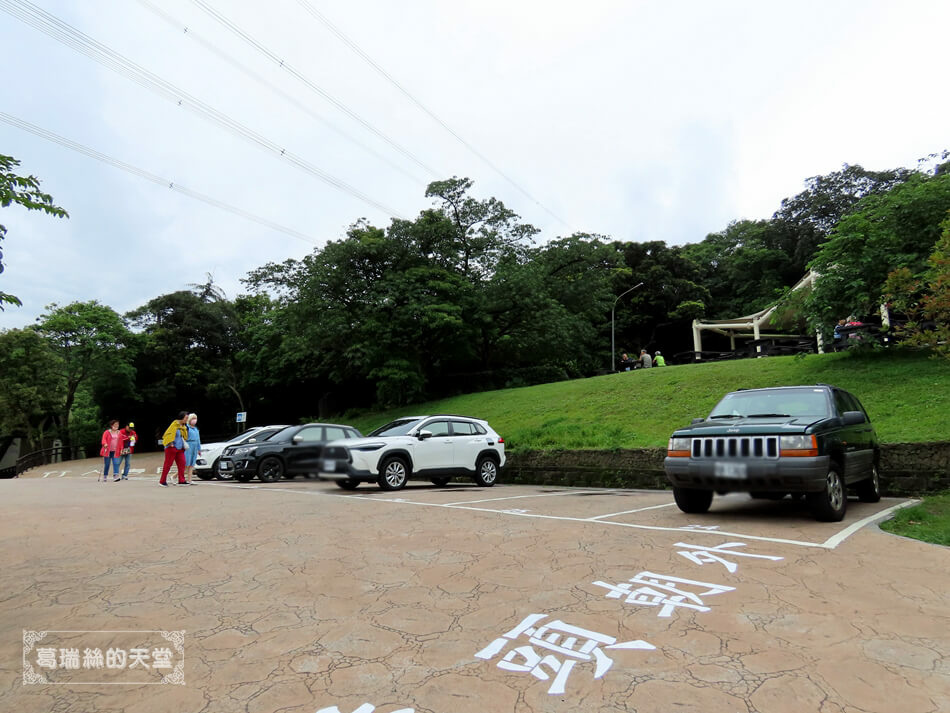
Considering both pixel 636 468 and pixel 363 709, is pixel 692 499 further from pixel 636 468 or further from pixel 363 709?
pixel 363 709

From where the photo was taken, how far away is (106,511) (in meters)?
9.16

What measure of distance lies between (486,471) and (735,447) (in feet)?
25.4

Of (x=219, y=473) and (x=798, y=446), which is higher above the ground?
(x=798, y=446)

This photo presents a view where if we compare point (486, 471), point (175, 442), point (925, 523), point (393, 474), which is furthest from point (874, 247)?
point (175, 442)

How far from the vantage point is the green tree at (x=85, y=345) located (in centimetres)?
4128

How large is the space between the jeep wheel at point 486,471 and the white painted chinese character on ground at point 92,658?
10580 millimetres

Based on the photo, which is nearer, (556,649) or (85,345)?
(556,649)

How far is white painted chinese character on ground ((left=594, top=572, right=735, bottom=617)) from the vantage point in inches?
164

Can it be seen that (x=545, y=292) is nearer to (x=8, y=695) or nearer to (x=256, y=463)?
(x=256, y=463)

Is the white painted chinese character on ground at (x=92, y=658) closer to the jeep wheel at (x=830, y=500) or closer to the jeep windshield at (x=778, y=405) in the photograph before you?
the jeep wheel at (x=830, y=500)

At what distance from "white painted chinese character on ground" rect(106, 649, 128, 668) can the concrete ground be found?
3 cm

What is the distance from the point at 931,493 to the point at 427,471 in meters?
8.94

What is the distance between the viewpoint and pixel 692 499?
795 centimetres

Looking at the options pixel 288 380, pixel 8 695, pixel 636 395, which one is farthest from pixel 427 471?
pixel 288 380
